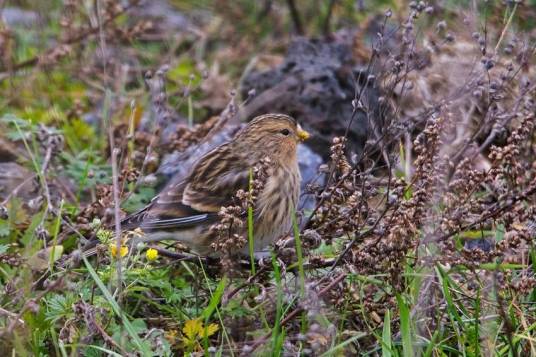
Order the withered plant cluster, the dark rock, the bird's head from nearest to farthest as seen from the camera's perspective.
A: the withered plant cluster, the bird's head, the dark rock

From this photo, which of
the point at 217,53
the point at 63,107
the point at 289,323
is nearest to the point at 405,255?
the point at 289,323

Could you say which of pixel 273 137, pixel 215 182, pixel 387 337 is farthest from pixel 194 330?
pixel 273 137

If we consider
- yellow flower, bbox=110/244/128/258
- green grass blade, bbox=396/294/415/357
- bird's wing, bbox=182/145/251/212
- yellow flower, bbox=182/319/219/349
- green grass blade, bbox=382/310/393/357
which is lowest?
yellow flower, bbox=182/319/219/349

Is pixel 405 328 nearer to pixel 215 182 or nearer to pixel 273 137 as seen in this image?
pixel 215 182

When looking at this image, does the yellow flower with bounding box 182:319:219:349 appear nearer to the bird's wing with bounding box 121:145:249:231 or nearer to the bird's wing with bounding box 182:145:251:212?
the bird's wing with bounding box 121:145:249:231

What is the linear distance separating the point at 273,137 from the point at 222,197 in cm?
56

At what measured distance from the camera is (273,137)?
16.5 feet

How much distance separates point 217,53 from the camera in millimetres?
8094

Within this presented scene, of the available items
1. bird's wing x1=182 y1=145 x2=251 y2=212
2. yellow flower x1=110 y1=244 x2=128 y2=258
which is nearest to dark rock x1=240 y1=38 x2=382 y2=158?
bird's wing x1=182 y1=145 x2=251 y2=212

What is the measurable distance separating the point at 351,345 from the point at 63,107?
3.79 m

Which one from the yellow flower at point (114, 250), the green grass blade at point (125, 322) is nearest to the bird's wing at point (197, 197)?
the yellow flower at point (114, 250)

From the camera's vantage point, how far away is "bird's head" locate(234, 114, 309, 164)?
499cm

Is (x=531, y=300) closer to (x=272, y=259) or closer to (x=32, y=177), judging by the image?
(x=272, y=259)

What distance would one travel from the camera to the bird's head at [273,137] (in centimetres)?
499
